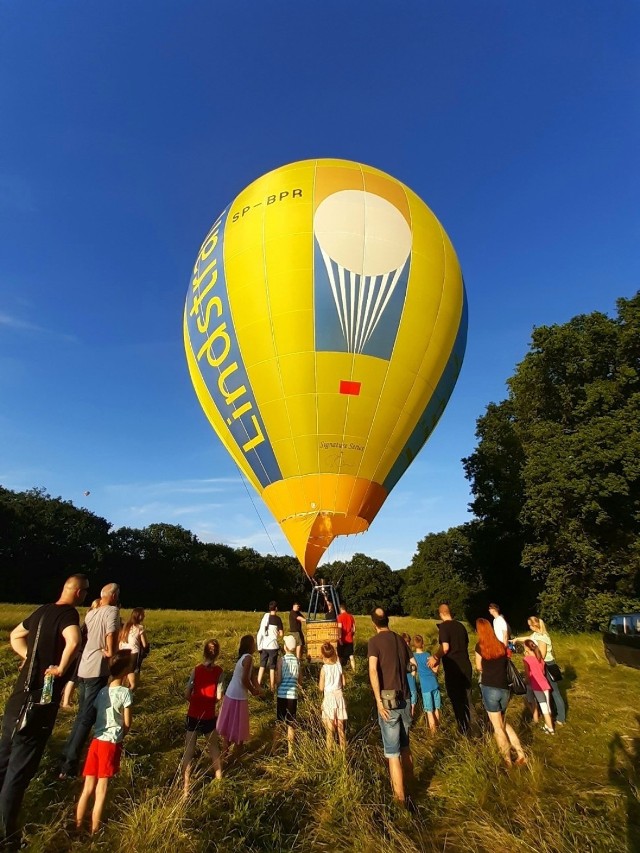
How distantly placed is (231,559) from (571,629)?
52.0 metres

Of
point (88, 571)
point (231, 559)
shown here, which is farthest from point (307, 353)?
point (231, 559)

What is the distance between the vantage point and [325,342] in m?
11.1

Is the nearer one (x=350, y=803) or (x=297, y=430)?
(x=350, y=803)

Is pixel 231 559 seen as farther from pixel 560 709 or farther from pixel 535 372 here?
pixel 560 709

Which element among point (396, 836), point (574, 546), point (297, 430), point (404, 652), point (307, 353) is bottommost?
point (396, 836)

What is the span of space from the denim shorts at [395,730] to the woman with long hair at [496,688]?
136cm

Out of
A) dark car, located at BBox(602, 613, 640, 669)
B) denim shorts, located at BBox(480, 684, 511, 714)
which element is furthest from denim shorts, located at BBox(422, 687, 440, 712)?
dark car, located at BBox(602, 613, 640, 669)

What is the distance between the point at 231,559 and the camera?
2544 inches

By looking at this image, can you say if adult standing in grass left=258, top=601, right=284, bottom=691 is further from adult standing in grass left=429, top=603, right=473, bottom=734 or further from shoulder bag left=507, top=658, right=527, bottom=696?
shoulder bag left=507, top=658, right=527, bottom=696

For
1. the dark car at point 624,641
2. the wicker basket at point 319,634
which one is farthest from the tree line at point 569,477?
the wicker basket at point 319,634

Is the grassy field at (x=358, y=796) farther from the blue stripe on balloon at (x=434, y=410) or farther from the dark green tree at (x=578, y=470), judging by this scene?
the dark green tree at (x=578, y=470)

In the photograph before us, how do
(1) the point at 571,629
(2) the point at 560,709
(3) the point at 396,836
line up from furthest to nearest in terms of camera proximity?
(1) the point at 571,629 → (2) the point at 560,709 → (3) the point at 396,836

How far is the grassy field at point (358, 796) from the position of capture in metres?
4.00

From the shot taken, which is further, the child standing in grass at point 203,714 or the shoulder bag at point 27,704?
the child standing in grass at point 203,714
